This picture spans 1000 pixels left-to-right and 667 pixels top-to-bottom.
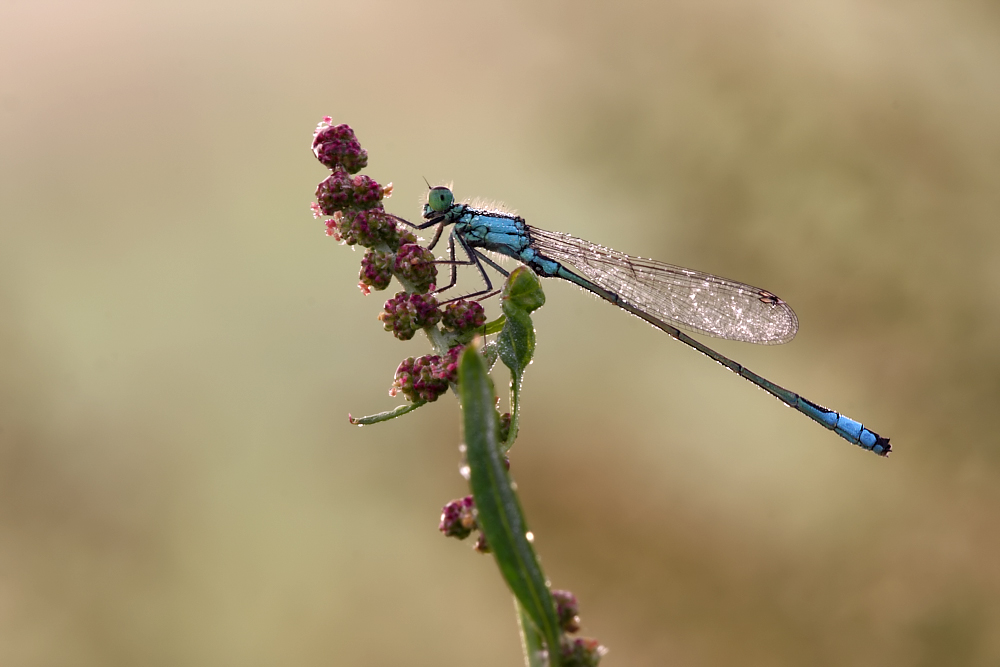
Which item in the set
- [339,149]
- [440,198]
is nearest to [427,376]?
[339,149]

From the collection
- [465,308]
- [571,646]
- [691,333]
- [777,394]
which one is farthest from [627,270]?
[571,646]

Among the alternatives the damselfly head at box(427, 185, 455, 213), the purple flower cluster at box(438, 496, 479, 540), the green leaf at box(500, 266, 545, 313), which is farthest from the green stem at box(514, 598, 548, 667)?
the damselfly head at box(427, 185, 455, 213)

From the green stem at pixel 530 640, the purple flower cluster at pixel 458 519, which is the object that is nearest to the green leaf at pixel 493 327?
the purple flower cluster at pixel 458 519

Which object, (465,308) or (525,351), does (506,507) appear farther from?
(465,308)

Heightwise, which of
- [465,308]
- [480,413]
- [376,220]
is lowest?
[480,413]

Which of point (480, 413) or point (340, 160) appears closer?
point (480, 413)
